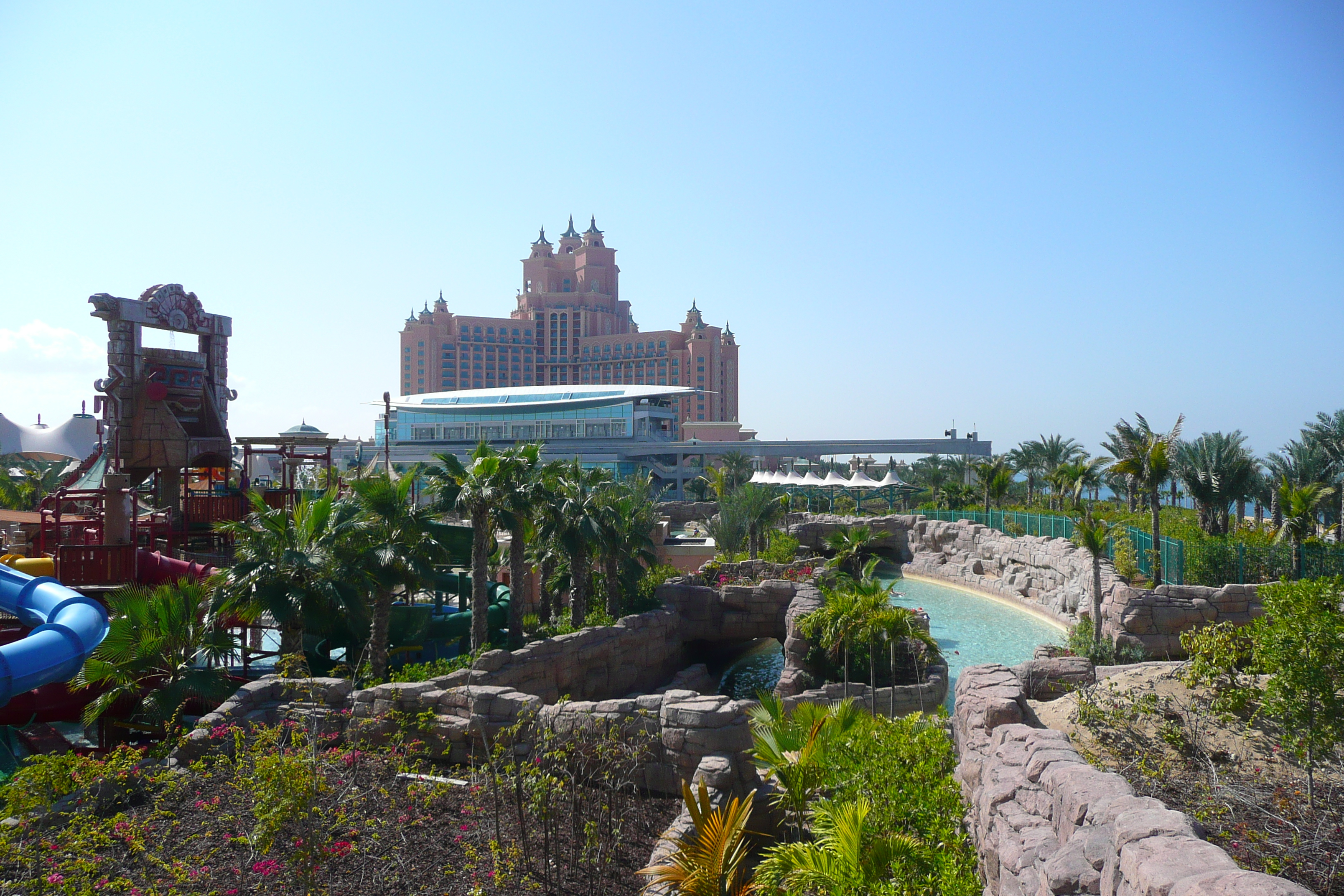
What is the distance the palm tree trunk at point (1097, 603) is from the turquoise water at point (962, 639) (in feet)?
7.05

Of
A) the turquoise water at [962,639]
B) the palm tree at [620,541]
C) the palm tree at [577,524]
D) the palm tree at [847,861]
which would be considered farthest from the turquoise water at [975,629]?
the palm tree at [847,861]

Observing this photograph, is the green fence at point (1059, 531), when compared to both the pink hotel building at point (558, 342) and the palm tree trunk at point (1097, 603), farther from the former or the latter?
the pink hotel building at point (558, 342)

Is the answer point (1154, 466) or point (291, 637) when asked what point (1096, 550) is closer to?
point (1154, 466)

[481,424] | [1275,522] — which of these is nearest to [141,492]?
[1275,522]

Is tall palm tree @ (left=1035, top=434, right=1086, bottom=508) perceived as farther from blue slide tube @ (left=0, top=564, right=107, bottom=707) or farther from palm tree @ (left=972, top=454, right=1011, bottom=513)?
blue slide tube @ (left=0, top=564, right=107, bottom=707)

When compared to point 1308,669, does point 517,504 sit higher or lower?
higher

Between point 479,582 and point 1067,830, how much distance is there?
1140 cm

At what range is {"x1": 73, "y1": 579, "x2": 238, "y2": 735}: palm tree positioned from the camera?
37.3 ft

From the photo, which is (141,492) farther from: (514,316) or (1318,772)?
(514,316)

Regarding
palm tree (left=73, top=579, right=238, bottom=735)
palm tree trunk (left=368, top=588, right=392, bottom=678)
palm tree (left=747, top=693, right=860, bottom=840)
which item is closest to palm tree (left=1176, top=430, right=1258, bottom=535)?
palm tree (left=747, top=693, right=860, bottom=840)

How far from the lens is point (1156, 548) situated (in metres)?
21.7

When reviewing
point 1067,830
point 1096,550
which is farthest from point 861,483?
point 1067,830

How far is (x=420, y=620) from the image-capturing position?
16.8 metres

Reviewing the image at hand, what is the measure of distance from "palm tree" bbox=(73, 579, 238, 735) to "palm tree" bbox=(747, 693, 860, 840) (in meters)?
8.25
